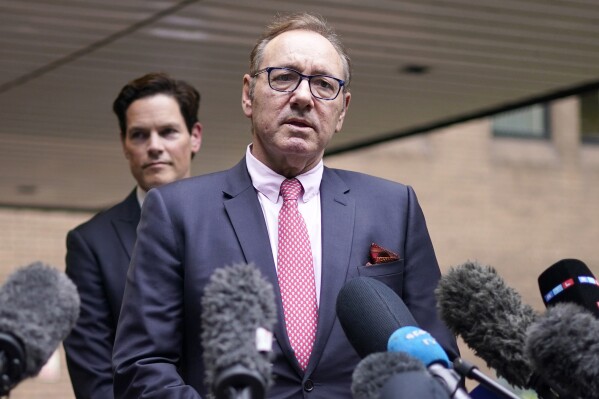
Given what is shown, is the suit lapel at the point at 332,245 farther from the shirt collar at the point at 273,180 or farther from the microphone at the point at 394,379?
the microphone at the point at 394,379

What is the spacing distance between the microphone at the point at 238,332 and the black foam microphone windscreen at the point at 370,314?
48 cm

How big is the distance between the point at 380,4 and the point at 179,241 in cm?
459

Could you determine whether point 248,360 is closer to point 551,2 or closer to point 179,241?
point 179,241

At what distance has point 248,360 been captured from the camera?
2537 mm

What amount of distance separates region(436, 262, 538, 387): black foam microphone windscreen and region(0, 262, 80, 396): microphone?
92 cm

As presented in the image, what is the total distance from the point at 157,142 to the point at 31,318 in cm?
364

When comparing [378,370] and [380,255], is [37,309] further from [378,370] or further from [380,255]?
[380,255]

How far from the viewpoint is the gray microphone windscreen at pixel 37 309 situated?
8.63 ft

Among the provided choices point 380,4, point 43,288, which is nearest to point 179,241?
point 43,288

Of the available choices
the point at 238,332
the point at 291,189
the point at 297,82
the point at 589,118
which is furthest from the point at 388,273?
the point at 589,118

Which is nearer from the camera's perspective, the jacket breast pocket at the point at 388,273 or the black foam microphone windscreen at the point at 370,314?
the black foam microphone windscreen at the point at 370,314

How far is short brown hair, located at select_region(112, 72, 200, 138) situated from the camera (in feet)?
21.2

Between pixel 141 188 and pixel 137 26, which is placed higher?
pixel 137 26

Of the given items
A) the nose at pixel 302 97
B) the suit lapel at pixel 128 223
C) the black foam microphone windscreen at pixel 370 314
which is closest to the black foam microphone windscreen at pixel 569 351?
the black foam microphone windscreen at pixel 370 314
